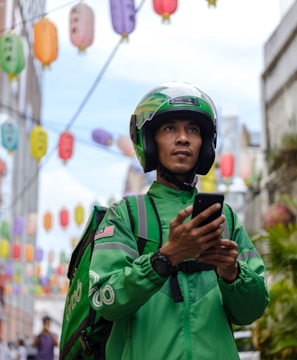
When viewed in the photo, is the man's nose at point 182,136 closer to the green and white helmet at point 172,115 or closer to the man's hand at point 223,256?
the green and white helmet at point 172,115

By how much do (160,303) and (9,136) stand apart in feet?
61.7

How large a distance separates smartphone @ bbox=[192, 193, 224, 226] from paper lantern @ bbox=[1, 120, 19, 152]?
1882cm

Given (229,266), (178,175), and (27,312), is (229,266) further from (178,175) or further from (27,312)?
(27,312)

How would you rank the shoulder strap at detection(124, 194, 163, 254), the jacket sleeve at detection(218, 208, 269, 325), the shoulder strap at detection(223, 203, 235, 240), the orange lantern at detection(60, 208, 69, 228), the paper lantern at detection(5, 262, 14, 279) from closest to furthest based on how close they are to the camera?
the jacket sleeve at detection(218, 208, 269, 325)
the shoulder strap at detection(124, 194, 163, 254)
the shoulder strap at detection(223, 203, 235, 240)
the orange lantern at detection(60, 208, 69, 228)
the paper lantern at detection(5, 262, 14, 279)

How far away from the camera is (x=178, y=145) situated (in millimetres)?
3266

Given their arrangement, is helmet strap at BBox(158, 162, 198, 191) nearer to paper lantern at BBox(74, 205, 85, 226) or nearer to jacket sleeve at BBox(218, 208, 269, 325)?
jacket sleeve at BBox(218, 208, 269, 325)

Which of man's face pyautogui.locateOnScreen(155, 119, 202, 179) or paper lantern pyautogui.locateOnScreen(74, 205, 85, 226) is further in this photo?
paper lantern pyautogui.locateOnScreen(74, 205, 85, 226)

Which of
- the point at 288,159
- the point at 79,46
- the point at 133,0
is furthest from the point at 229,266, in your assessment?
the point at 288,159

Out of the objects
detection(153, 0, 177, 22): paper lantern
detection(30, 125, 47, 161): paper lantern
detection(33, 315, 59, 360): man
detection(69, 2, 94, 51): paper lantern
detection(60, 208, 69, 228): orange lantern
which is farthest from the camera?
detection(60, 208, 69, 228): orange lantern

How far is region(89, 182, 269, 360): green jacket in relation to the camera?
2.91 m

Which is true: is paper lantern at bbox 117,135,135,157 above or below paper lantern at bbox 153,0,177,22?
below

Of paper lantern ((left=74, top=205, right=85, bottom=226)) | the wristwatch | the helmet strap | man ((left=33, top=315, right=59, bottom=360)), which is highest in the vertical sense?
the helmet strap

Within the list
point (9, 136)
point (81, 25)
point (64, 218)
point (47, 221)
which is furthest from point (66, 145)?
point (47, 221)

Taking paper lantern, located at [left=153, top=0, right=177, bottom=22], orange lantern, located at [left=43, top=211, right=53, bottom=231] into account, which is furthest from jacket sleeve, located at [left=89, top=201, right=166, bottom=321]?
orange lantern, located at [left=43, top=211, right=53, bottom=231]
